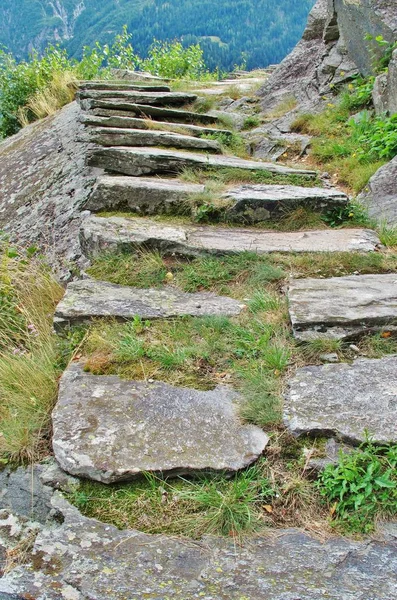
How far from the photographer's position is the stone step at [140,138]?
6148 mm

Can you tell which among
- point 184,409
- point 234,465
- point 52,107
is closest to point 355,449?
point 234,465

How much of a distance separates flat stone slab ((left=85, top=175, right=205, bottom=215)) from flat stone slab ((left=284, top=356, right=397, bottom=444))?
2519 millimetres

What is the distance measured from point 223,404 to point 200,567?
3.08ft

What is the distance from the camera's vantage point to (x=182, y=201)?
195 inches

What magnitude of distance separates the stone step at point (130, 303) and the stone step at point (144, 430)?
2.03ft

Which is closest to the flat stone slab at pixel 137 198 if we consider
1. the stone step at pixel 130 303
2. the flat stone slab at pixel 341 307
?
the stone step at pixel 130 303

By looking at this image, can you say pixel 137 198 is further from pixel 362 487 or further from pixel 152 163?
pixel 362 487

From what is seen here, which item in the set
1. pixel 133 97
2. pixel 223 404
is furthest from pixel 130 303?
pixel 133 97

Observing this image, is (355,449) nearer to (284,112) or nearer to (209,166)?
(209,166)

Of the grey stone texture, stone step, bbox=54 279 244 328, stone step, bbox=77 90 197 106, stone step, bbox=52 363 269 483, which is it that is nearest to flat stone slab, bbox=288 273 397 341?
stone step, bbox=54 279 244 328

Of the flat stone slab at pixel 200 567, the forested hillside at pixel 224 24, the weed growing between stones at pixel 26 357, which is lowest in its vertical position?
the forested hillside at pixel 224 24

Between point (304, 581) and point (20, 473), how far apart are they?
1.43 metres

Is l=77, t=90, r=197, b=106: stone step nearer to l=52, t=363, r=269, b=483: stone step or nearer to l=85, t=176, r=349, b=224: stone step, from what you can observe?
l=85, t=176, r=349, b=224: stone step

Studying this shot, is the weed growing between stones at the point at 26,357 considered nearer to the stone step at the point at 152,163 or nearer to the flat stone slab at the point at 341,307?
the stone step at the point at 152,163
